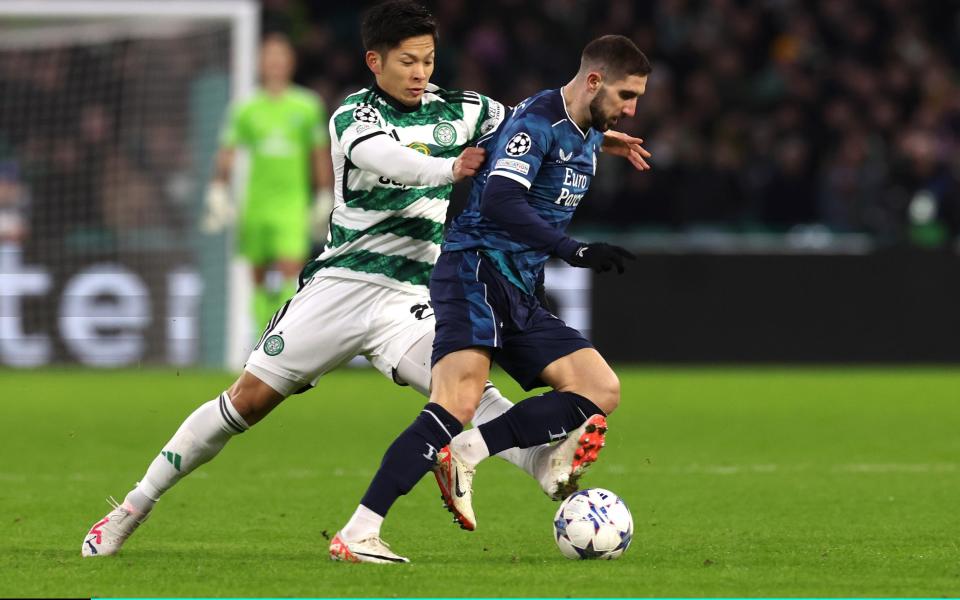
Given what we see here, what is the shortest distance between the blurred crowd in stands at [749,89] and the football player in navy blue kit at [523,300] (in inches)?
380

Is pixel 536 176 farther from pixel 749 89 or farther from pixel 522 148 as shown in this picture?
pixel 749 89

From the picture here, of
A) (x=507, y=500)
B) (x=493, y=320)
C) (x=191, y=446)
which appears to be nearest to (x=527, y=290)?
(x=493, y=320)

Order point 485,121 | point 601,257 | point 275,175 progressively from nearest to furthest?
point 601,257, point 485,121, point 275,175

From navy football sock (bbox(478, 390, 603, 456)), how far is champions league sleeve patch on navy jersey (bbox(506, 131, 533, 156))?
0.80 meters

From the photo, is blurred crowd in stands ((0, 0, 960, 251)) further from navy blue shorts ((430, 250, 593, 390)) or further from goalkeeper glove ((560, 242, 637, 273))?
goalkeeper glove ((560, 242, 637, 273))

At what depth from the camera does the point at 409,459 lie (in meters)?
5.33

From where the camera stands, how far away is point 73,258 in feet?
45.3

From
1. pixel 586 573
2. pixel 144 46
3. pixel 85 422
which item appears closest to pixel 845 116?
pixel 144 46

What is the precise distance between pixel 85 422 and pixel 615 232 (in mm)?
6274

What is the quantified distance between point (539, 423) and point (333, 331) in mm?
744

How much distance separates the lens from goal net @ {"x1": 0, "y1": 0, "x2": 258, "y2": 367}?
1377cm

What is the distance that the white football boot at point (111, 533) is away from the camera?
5648 millimetres

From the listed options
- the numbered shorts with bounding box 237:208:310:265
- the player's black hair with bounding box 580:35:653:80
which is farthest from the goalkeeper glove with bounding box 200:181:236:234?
the player's black hair with bounding box 580:35:653:80

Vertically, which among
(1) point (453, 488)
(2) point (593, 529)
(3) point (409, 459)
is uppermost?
(3) point (409, 459)
